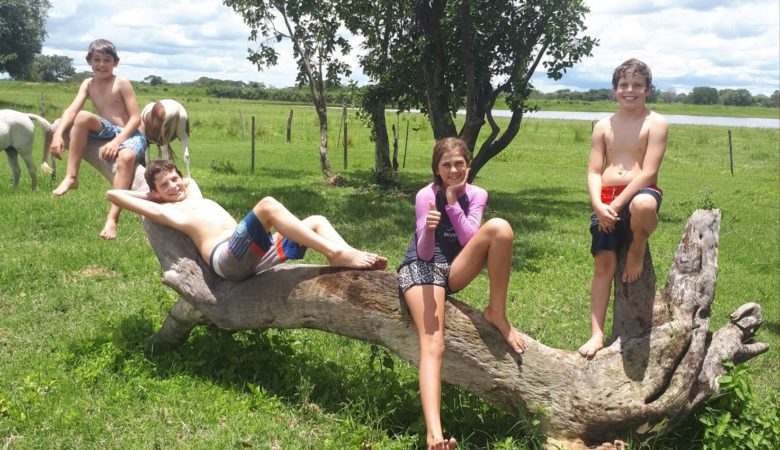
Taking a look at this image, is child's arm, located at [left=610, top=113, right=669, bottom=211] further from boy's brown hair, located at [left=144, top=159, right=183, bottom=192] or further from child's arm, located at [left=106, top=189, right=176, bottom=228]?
boy's brown hair, located at [left=144, top=159, right=183, bottom=192]

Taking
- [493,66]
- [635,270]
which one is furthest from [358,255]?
[493,66]

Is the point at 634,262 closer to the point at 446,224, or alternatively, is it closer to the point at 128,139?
the point at 446,224

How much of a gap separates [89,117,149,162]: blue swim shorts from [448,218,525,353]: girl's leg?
10.3ft

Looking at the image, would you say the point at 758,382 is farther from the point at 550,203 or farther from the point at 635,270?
the point at 550,203

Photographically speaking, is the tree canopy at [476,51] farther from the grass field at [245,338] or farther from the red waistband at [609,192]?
the red waistband at [609,192]

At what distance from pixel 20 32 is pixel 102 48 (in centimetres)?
4727

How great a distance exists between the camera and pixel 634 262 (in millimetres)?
4281

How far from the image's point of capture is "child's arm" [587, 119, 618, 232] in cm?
426

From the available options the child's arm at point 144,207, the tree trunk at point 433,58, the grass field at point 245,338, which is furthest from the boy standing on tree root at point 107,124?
the tree trunk at point 433,58

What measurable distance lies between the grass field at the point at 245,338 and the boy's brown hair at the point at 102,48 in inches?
88.5

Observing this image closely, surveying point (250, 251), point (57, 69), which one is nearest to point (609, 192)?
point (250, 251)

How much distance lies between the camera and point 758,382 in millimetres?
5930

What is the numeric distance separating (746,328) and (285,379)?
10.7 feet

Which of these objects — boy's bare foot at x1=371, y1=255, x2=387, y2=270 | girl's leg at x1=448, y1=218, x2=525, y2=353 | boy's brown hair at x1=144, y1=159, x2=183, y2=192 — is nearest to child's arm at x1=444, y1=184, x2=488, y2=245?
girl's leg at x1=448, y1=218, x2=525, y2=353
